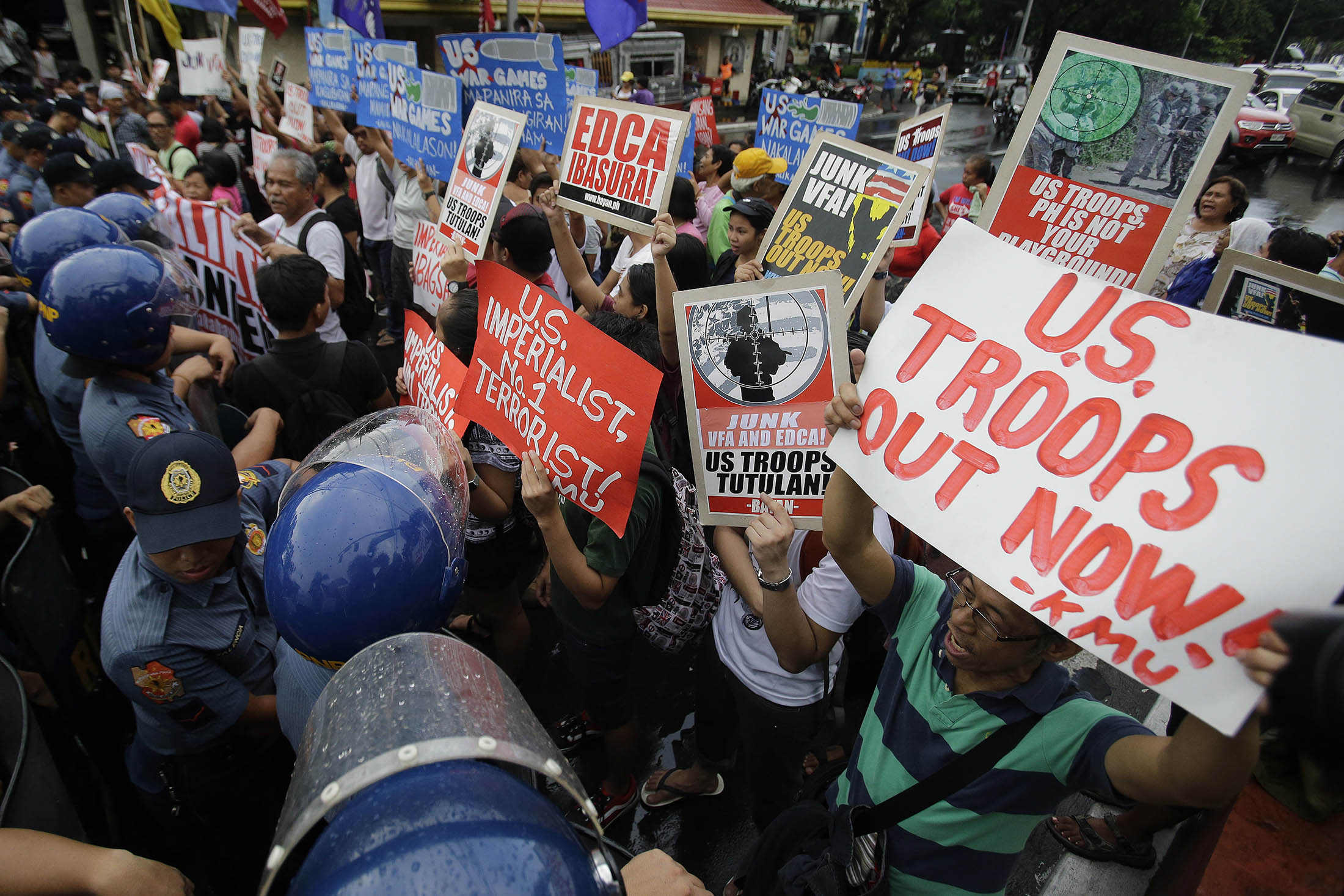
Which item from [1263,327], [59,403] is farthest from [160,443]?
[1263,327]

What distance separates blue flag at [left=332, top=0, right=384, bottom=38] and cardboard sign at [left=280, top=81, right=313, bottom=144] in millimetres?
1027

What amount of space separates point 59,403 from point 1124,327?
3.85 meters

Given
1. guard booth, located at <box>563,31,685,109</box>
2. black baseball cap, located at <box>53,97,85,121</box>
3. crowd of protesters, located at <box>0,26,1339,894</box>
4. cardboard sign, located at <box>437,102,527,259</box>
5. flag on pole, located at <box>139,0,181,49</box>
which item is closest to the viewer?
crowd of protesters, located at <box>0,26,1339,894</box>

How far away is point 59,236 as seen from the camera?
3363mm

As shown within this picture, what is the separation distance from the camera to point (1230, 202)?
541 centimetres

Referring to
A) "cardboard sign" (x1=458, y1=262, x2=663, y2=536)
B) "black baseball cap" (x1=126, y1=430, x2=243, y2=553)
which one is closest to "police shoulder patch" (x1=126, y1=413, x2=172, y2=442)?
"black baseball cap" (x1=126, y1=430, x2=243, y2=553)

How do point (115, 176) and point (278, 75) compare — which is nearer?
point (115, 176)

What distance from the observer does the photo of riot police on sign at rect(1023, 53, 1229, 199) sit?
2553mm

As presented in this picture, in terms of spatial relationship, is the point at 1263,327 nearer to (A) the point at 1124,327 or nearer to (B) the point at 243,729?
(A) the point at 1124,327

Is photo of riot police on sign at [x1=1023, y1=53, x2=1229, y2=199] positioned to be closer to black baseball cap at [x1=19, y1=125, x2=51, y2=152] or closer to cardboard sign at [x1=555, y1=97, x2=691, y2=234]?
cardboard sign at [x1=555, y1=97, x2=691, y2=234]

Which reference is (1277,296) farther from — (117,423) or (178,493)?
(117,423)

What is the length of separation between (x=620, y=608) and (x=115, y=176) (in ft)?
18.3

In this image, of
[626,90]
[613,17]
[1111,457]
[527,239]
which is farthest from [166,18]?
[1111,457]

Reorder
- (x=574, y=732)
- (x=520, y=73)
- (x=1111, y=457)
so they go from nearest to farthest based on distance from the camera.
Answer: (x=1111, y=457) < (x=574, y=732) < (x=520, y=73)
